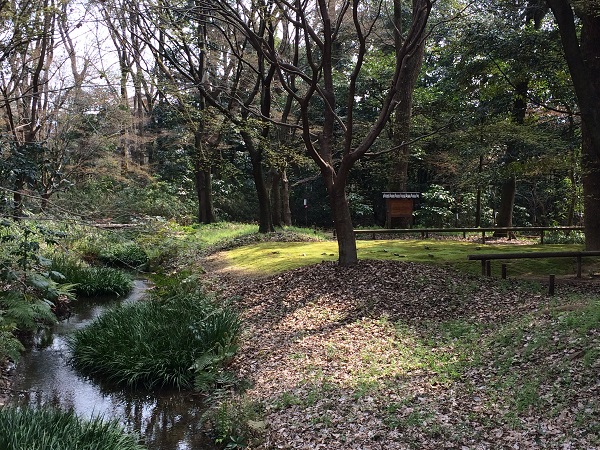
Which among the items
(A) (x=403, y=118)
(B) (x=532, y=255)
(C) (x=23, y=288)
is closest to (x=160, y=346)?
(C) (x=23, y=288)

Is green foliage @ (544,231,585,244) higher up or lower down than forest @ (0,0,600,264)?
lower down

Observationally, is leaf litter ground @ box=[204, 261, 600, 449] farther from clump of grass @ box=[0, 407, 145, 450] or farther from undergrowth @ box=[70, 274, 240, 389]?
clump of grass @ box=[0, 407, 145, 450]

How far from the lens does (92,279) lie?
12477 millimetres

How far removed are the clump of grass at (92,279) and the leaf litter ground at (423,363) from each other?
4.55m

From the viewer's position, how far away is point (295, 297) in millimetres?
9664

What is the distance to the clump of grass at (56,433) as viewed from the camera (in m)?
4.18

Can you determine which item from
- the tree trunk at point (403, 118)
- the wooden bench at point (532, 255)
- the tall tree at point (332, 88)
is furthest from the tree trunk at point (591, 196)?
the tree trunk at point (403, 118)

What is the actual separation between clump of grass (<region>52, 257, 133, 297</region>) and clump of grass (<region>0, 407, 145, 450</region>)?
298 inches

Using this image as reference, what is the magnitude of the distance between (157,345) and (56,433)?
313 centimetres

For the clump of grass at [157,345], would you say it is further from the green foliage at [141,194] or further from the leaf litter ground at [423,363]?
the green foliage at [141,194]

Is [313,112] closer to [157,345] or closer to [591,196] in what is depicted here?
[591,196]

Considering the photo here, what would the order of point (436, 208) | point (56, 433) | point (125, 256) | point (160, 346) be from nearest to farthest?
1. point (56, 433)
2. point (160, 346)
3. point (125, 256)
4. point (436, 208)

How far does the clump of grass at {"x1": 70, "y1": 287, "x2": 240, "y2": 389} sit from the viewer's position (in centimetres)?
722

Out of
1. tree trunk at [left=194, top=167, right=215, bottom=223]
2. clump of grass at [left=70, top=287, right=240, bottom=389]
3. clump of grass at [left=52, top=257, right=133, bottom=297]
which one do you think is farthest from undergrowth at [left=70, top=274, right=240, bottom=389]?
tree trunk at [left=194, top=167, right=215, bottom=223]
